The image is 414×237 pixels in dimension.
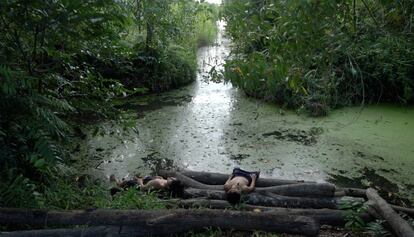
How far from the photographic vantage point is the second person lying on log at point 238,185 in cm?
271

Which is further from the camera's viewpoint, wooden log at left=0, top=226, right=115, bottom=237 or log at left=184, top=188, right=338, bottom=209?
log at left=184, top=188, right=338, bottom=209

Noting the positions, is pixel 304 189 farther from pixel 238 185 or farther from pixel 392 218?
pixel 392 218

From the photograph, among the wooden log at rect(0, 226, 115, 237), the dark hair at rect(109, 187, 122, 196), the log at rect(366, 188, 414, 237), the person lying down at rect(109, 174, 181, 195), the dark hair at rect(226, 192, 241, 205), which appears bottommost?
the dark hair at rect(109, 187, 122, 196)

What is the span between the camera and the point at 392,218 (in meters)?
2.35

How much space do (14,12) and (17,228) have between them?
1242mm

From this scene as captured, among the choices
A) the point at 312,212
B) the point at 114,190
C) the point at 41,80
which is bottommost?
the point at 114,190

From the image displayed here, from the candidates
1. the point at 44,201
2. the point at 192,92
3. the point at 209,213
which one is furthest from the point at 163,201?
the point at 192,92

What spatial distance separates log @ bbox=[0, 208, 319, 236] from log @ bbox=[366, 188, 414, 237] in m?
0.49

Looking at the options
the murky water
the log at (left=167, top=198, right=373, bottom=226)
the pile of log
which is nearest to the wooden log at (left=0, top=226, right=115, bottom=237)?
the pile of log

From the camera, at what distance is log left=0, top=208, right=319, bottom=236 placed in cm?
215

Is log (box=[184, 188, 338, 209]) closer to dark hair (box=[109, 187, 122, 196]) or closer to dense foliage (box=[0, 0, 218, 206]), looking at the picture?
dark hair (box=[109, 187, 122, 196])

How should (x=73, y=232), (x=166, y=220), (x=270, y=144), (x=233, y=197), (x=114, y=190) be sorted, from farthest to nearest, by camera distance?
(x=270, y=144) → (x=114, y=190) → (x=233, y=197) → (x=166, y=220) → (x=73, y=232)

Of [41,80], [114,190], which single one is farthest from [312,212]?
[41,80]

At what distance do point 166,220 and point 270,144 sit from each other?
7.77ft
